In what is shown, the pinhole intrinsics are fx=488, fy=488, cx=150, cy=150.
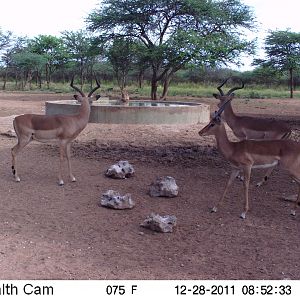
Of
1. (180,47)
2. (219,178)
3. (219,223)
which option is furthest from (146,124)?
(180,47)

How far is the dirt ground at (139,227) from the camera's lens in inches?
172

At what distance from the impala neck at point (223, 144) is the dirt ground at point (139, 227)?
718 millimetres

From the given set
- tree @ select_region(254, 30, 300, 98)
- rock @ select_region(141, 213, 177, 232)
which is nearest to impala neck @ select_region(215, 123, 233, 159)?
rock @ select_region(141, 213, 177, 232)

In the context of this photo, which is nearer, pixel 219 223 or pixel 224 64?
pixel 219 223

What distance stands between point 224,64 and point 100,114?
15.2 meters

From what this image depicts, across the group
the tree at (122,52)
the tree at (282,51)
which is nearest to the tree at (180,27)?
the tree at (122,52)

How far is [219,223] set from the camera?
5.69 meters

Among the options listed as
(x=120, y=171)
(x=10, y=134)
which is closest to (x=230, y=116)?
(x=120, y=171)

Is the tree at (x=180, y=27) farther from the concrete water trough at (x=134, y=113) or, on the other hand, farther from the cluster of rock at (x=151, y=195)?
the cluster of rock at (x=151, y=195)

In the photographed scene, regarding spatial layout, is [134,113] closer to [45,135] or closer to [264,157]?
[45,135]

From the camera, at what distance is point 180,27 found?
85.7ft

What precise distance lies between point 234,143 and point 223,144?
146 millimetres

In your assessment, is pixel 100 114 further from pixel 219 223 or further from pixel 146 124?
pixel 219 223

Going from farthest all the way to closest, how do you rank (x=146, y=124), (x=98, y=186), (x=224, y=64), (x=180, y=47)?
(x=224, y=64) → (x=180, y=47) → (x=146, y=124) → (x=98, y=186)
